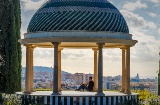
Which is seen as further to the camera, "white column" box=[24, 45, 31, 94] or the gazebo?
"white column" box=[24, 45, 31, 94]

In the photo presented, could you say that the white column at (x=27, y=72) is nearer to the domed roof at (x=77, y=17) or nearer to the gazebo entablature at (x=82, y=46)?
the gazebo entablature at (x=82, y=46)

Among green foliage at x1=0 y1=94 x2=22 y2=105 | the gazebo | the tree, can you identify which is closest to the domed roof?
the gazebo

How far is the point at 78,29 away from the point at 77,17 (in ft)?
3.16

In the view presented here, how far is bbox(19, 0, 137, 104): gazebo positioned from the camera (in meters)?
34.9

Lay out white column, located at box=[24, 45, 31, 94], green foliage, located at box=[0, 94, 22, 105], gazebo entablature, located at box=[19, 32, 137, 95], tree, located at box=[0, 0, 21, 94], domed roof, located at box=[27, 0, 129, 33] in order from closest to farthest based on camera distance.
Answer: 1. gazebo entablature, located at box=[19, 32, 137, 95]
2. domed roof, located at box=[27, 0, 129, 33]
3. green foliage, located at box=[0, 94, 22, 105]
4. white column, located at box=[24, 45, 31, 94]
5. tree, located at box=[0, 0, 21, 94]

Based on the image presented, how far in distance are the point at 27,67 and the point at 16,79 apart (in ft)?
25.5

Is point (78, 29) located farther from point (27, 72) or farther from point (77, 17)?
point (27, 72)

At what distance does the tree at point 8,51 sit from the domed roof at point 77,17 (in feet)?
25.3

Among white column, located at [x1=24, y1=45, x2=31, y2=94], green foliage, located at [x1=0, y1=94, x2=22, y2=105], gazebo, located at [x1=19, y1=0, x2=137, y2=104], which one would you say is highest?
gazebo, located at [x1=19, y1=0, x2=137, y2=104]

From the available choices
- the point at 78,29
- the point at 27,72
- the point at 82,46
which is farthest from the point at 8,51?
the point at 78,29

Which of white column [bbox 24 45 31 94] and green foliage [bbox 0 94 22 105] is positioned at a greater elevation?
white column [bbox 24 45 31 94]

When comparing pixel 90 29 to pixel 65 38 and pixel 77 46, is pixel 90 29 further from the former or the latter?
pixel 77 46

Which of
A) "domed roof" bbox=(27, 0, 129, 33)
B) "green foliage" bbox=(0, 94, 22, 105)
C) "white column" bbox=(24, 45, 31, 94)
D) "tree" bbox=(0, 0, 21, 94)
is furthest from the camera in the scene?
"tree" bbox=(0, 0, 21, 94)

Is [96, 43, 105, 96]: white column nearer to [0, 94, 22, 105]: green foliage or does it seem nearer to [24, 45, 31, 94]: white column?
[24, 45, 31, 94]: white column
